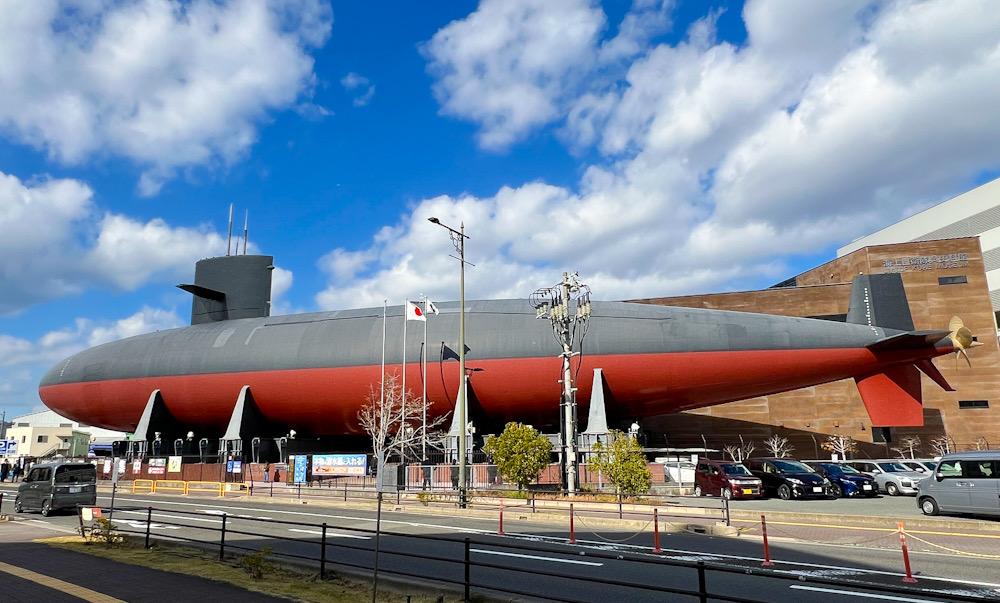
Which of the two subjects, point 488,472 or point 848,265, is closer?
point 488,472

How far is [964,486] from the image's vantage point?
18.0m

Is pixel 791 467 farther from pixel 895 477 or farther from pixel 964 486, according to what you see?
pixel 964 486

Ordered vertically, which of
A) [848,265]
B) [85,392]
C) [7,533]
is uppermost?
[848,265]

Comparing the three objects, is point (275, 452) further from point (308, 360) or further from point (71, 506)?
point (71, 506)

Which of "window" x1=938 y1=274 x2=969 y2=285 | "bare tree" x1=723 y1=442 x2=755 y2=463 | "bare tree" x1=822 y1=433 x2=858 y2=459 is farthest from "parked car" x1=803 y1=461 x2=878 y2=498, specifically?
"window" x1=938 y1=274 x2=969 y2=285

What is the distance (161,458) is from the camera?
40.1 meters

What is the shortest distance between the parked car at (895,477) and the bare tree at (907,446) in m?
22.4

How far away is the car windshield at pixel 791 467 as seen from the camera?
25.8m

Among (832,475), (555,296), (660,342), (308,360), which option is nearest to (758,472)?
(832,475)

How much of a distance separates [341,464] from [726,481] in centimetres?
1863

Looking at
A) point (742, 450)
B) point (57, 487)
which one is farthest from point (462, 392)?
point (742, 450)

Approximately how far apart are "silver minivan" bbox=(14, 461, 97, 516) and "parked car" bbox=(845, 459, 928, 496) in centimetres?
3163

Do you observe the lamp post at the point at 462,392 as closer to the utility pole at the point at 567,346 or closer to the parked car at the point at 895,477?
the utility pole at the point at 567,346

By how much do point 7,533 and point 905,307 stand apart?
34289 mm
